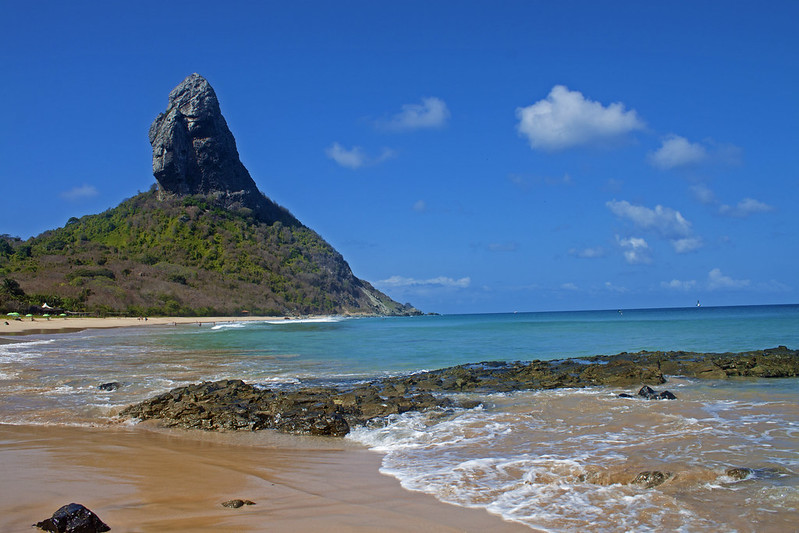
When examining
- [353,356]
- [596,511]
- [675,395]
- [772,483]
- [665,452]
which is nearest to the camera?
[596,511]

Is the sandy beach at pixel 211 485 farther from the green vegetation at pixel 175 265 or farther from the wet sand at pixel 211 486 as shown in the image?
the green vegetation at pixel 175 265

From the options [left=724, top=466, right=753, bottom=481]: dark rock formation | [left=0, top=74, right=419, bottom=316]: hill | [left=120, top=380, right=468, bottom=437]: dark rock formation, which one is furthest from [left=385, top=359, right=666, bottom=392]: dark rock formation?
[left=0, top=74, right=419, bottom=316]: hill

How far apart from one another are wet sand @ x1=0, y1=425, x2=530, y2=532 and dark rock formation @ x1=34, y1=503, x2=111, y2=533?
0.70 ft

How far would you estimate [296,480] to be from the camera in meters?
6.90

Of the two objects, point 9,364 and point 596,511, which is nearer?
point 596,511

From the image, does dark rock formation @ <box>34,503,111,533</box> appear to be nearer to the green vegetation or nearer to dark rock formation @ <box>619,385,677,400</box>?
dark rock formation @ <box>619,385,677,400</box>

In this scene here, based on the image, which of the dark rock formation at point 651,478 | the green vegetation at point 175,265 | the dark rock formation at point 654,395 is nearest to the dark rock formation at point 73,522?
the dark rock formation at point 651,478

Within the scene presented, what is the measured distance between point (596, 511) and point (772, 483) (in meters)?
2.53

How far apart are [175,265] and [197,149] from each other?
37450 millimetres

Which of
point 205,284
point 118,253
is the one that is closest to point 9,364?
point 205,284

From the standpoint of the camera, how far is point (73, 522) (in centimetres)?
472

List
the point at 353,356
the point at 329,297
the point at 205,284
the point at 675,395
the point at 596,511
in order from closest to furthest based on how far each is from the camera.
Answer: the point at 596,511
the point at 675,395
the point at 353,356
the point at 205,284
the point at 329,297

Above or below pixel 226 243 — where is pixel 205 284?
below

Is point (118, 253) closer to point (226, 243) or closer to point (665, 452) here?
point (226, 243)
